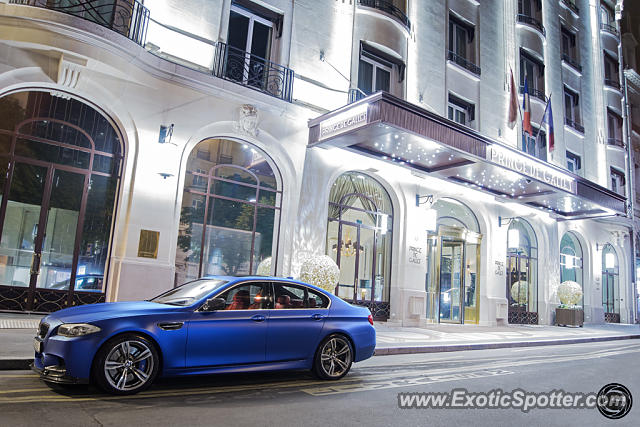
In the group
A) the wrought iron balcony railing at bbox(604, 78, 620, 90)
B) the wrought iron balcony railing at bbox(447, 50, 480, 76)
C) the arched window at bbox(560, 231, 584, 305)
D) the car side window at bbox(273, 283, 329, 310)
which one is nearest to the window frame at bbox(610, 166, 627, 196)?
the arched window at bbox(560, 231, 584, 305)

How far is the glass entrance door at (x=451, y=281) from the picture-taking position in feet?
59.9

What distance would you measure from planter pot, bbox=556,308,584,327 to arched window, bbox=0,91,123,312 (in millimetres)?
19139

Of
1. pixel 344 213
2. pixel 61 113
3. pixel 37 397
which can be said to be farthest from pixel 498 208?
pixel 37 397

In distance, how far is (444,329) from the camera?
52.5ft

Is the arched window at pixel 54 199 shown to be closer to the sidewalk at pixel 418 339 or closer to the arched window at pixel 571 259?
the sidewalk at pixel 418 339

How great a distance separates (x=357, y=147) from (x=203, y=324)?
9.85m

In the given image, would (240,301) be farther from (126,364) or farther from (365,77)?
(365,77)

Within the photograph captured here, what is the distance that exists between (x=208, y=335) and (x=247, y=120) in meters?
8.32

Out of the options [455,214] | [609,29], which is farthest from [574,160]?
[609,29]

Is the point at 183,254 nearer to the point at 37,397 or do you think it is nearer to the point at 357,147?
the point at 357,147

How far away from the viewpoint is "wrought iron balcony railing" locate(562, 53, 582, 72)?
84.5ft

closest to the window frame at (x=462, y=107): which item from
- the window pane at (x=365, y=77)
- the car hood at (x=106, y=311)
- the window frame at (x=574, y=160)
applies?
the window pane at (x=365, y=77)

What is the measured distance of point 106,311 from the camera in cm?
553

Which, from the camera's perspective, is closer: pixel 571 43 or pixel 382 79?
pixel 382 79
